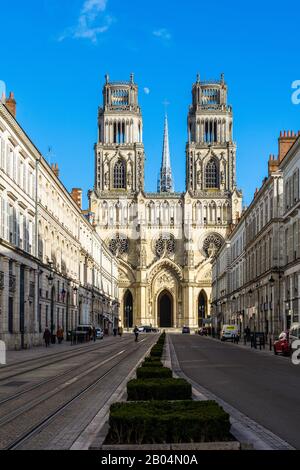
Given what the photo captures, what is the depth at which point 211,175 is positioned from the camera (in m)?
142

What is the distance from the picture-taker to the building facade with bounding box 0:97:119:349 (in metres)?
46.4

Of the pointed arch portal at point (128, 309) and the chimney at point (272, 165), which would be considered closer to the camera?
the chimney at point (272, 165)

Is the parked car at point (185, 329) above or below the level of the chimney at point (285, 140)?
below

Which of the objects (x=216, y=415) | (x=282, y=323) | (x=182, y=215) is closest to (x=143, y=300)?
(x=182, y=215)

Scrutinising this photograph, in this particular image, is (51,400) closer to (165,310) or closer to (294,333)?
(294,333)

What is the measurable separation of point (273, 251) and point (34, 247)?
61.8 ft

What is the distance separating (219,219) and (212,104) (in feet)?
77.5

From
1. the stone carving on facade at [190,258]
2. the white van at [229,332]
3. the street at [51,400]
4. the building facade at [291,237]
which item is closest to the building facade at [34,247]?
the street at [51,400]

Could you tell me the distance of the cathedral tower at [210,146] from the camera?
140000mm

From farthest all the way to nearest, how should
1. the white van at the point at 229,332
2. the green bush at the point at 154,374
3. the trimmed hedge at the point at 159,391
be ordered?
1. the white van at the point at 229,332
2. the green bush at the point at 154,374
3. the trimmed hedge at the point at 159,391

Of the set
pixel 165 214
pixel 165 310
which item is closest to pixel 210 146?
pixel 165 214

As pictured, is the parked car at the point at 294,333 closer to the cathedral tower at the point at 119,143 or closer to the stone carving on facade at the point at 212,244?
the stone carving on facade at the point at 212,244

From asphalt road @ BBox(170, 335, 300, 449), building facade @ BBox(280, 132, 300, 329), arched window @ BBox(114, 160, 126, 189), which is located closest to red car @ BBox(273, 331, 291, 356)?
building facade @ BBox(280, 132, 300, 329)

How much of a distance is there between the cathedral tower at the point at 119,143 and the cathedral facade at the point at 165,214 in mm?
191
